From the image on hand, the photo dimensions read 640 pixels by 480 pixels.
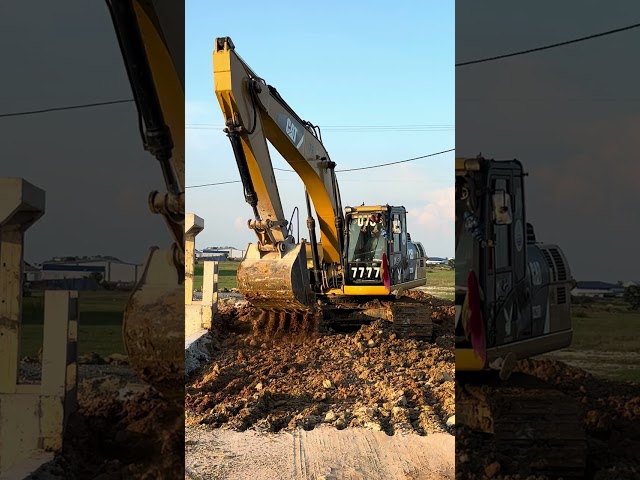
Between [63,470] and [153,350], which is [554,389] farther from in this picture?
[63,470]

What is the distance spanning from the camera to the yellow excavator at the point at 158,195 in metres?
1.86

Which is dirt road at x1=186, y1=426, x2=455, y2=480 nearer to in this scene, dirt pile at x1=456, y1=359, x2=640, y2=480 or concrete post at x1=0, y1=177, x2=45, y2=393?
dirt pile at x1=456, y1=359, x2=640, y2=480

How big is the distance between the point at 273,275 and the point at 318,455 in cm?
372

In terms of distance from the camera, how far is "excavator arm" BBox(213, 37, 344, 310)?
23.7 ft

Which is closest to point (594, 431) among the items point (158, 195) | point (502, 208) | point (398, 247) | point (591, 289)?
point (591, 289)

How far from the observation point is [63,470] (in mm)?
1787

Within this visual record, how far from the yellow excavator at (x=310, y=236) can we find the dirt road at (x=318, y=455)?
3.16 m

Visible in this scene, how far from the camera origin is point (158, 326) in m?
1.87

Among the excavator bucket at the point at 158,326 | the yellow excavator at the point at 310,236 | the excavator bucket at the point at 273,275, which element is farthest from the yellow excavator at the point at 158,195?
the excavator bucket at the point at 273,275

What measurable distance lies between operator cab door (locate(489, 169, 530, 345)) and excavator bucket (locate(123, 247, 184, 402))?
3.32ft

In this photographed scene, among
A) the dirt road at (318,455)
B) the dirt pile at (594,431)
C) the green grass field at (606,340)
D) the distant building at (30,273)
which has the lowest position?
the dirt road at (318,455)

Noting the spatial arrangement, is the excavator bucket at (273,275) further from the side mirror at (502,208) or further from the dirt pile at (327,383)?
the side mirror at (502,208)

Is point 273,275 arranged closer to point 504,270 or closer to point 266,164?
point 266,164

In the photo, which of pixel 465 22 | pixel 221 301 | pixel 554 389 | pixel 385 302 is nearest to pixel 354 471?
pixel 554 389
